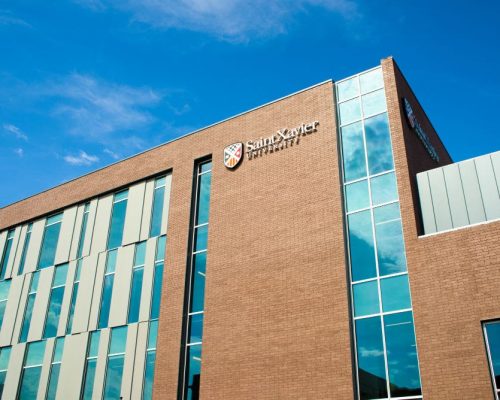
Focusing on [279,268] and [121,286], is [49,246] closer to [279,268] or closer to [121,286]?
[121,286]

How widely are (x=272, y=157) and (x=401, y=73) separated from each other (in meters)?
5.11

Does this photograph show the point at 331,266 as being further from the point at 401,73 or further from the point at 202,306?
the point at 401,73

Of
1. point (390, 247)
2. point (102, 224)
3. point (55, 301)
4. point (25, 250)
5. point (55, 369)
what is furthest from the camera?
point (25, 250)

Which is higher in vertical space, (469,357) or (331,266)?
(331,266)

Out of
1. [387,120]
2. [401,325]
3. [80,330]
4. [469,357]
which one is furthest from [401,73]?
[80,330]

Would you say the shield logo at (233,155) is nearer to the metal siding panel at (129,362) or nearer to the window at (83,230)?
the metal siding panel at (129,362)

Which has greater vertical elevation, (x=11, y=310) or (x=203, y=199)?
(x=203, y=199)

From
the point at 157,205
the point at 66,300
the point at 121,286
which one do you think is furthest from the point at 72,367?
the point at 157,205

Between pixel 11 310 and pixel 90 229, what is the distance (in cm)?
517

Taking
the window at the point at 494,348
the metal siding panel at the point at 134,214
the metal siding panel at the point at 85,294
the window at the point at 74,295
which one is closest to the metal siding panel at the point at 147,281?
the metal siding panel at the point at 134,214

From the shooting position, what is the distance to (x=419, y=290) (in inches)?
552

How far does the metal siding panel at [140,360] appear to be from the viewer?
60.0ft

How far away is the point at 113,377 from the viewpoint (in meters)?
19.1

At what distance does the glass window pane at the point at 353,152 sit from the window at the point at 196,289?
216 inches
